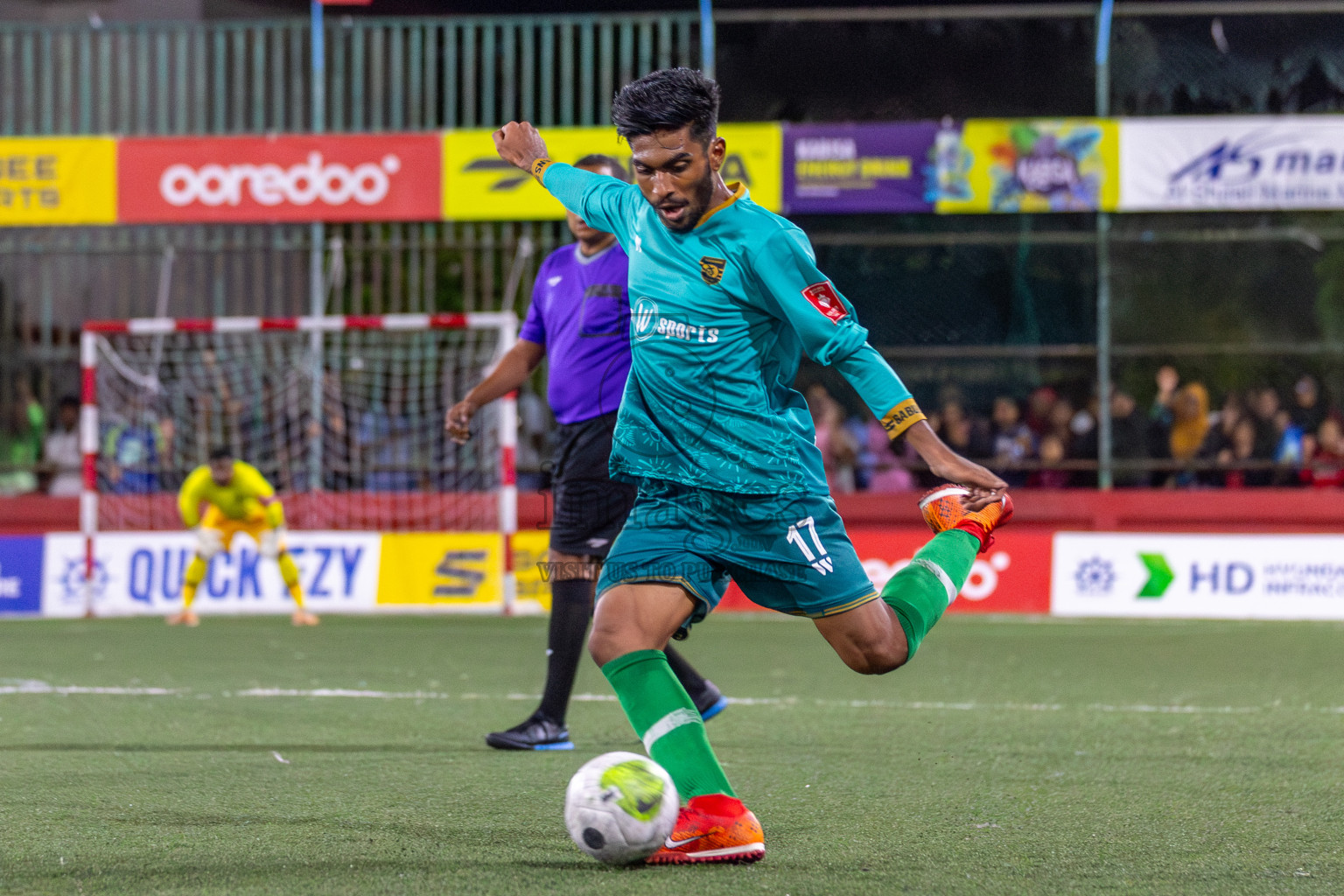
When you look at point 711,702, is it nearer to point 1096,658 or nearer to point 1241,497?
point 1096,658

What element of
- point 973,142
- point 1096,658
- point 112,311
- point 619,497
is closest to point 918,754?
point 619,497

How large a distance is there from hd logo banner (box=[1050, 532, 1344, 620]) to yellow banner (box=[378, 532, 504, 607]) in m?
4.79

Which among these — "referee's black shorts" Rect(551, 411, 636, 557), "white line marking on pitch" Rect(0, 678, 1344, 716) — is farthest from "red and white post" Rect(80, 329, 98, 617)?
"referee's black shorts" Rect(551, 411, 636, 557)

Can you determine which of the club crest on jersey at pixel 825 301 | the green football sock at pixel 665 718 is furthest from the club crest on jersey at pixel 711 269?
the green football sock at pixel 665 718

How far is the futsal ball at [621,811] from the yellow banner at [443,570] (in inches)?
384

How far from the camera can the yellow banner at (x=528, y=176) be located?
47.7ft

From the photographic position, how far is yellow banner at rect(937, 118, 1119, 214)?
1450 cm

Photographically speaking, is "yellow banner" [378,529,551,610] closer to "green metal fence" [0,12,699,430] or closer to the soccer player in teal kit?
"green metal fence" [0,12,699,430]

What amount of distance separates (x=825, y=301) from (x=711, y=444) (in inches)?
17.6

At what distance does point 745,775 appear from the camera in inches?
205

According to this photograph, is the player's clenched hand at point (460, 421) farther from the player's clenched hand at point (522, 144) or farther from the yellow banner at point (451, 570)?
the yellow banner at point (451, 570)

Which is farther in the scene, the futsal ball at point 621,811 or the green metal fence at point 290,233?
the green metal fence at point 290,233

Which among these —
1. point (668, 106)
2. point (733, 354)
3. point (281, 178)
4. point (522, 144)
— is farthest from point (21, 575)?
point (668, 106)

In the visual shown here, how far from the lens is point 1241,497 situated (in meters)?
14.6
